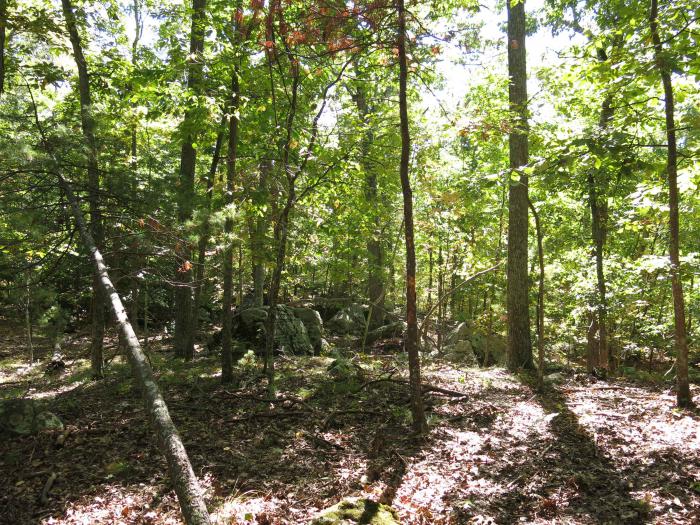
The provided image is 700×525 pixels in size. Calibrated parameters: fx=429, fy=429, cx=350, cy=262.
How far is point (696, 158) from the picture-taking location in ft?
22.9

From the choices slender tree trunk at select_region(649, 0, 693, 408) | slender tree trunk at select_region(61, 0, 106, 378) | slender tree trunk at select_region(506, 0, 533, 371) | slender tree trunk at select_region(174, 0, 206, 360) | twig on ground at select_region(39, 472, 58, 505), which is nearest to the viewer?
twig on ground at select_region(39, 472, 58, 505)

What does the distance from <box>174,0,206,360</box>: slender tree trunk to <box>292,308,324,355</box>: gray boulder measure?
3192 mm

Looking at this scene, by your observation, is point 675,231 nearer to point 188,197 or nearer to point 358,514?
point 358,514

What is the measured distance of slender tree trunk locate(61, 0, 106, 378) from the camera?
7184mm

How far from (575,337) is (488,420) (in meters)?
11.1

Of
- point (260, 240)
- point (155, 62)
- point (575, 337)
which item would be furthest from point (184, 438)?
point (575, 337)

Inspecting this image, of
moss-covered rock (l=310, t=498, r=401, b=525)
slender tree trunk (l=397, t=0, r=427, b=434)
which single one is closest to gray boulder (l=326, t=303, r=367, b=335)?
slender tree trunk (l=397, t=0, r=427, b=434)

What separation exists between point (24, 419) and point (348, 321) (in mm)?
15215

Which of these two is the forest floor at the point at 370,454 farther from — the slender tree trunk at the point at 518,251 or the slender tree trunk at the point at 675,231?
the slender tree trunk at the point at 518,251

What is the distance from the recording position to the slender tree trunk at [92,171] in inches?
283

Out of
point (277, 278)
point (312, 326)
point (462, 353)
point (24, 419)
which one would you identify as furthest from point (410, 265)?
point (462, 353)

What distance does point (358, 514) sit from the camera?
12.3 ft

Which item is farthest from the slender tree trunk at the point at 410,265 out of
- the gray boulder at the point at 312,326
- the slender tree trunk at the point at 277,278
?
the gray boulder at the point at 312,326

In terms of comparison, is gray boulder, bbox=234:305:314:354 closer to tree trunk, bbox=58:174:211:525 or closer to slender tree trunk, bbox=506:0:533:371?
slender tree trunk, bbox=506:0:533:371
